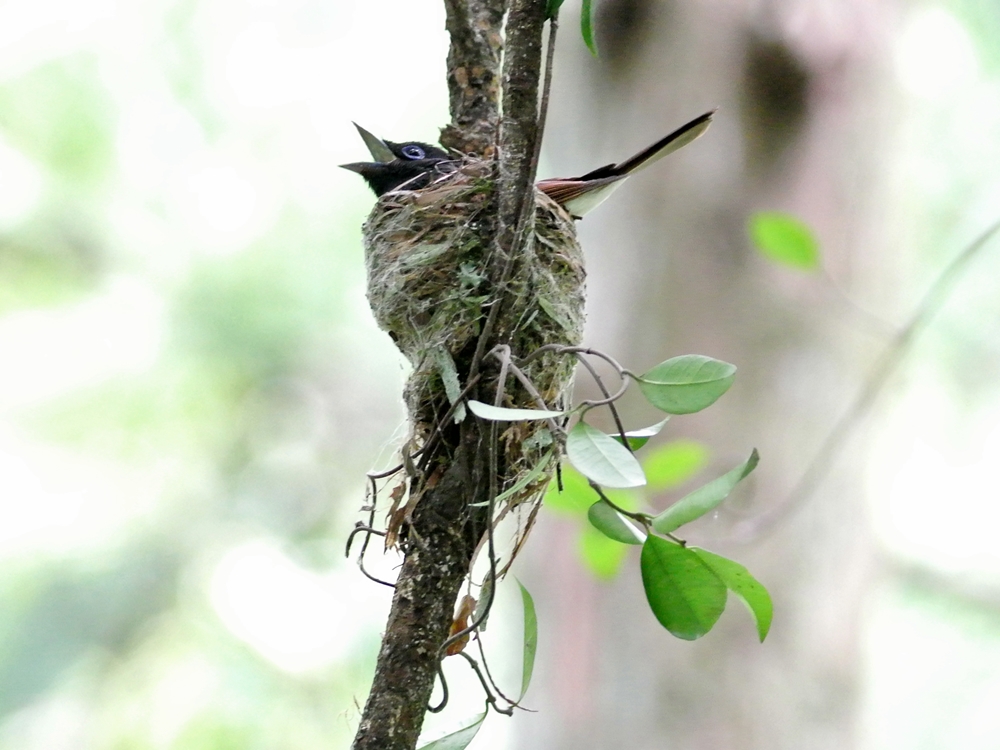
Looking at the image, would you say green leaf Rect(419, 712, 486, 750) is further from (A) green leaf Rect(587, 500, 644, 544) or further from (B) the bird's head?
(B) the bird's head

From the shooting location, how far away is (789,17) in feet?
11.0

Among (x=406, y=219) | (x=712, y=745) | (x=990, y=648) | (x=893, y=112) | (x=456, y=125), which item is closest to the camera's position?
(x=456, y=125)

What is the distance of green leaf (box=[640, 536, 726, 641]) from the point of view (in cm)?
123

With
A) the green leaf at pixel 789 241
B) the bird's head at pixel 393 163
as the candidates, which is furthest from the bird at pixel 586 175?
the green leaf at pixel 789 241

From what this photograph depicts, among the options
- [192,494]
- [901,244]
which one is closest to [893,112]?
[901,244]

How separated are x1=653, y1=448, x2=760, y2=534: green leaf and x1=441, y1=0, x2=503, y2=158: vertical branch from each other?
96 centimetres

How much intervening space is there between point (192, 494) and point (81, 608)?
3.35 feet

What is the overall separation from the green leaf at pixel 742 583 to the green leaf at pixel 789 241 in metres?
0.81

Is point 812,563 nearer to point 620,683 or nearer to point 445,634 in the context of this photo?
point 620,683

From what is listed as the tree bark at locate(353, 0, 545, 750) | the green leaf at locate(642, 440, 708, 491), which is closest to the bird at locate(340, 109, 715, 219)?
the green leaf at locate(642, 440, 708, 491)

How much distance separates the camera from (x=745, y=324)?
3.41 meters

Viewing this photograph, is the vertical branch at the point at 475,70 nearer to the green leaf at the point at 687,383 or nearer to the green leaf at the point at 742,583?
the green leaf at the point at 687,383

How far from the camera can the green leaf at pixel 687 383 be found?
1.21 meters

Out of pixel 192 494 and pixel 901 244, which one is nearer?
pixel 901 244
